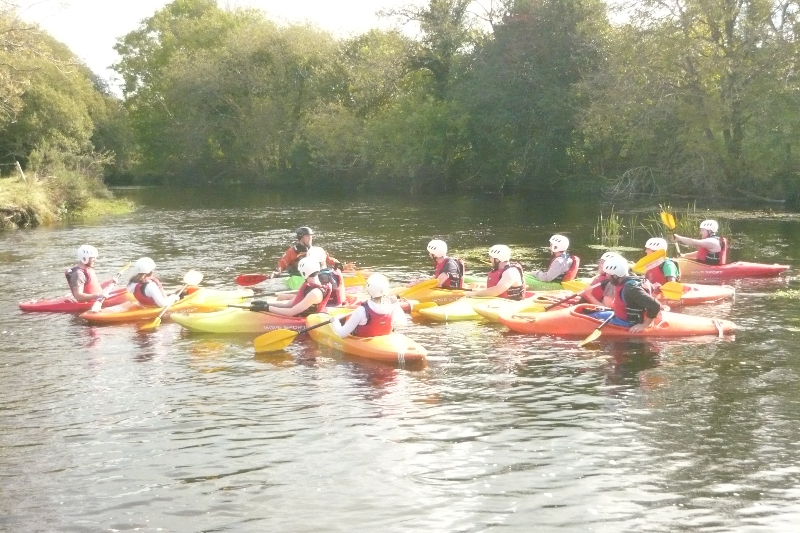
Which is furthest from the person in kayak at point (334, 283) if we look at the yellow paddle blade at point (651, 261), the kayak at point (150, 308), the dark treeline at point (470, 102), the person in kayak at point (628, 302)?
the dark treeline at point (470, 102)

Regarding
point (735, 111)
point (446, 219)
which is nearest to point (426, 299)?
point (446, 219)

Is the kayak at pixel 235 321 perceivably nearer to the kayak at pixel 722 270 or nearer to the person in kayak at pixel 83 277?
the person in kayak at pixel 83 277

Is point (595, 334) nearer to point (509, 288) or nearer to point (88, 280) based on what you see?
point (509, 288)

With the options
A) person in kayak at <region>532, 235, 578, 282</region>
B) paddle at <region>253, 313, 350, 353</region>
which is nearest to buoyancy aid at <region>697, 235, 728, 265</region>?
person in kayak at <region>532, 235, 578, 282</region>

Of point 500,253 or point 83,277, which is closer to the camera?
point 500,253

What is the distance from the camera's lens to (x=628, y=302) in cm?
1295

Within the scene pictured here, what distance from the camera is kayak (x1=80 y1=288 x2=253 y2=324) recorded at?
14.8 meters

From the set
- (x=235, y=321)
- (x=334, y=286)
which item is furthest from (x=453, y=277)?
(x=235, y=321)

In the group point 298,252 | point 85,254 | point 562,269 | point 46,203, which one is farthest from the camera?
point 46,203

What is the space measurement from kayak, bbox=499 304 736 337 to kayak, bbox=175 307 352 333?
109 inches

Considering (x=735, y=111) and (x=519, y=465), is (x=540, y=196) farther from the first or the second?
(x=519, y=465)

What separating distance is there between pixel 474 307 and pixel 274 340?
3.44 metres

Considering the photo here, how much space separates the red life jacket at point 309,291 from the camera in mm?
13570

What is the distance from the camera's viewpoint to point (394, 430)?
9477mm
